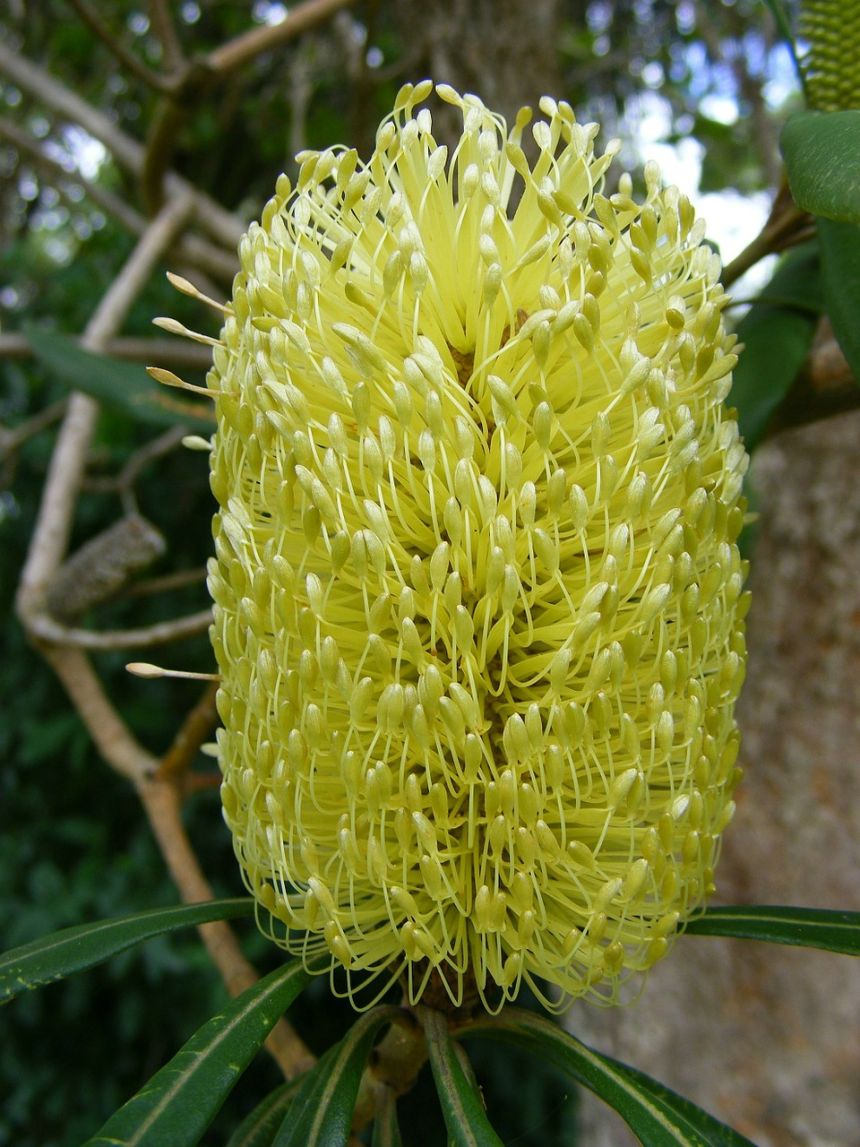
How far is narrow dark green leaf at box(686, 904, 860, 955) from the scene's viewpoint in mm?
780

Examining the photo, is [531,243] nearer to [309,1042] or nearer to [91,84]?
[309,1042]

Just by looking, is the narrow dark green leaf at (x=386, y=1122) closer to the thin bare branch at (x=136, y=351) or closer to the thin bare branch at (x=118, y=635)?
the thin bare branch at (x=118, y=635)

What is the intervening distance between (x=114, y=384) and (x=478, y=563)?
41.3 inches

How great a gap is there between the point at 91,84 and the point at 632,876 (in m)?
3.75

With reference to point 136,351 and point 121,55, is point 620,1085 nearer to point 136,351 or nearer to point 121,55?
point 136,351

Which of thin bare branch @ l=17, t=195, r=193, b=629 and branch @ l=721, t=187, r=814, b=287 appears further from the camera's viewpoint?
thin bare branch @ l=17, t=195, r=193, b=629

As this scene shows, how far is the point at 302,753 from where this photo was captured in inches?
29.5

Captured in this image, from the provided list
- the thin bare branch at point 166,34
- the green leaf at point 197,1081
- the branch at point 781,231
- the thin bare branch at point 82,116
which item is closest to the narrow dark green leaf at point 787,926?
the green leaf at point 197,1081

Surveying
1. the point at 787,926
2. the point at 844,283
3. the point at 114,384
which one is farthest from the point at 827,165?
the point at 114,384

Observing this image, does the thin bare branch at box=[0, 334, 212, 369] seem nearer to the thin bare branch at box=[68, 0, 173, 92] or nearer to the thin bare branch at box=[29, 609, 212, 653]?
the thin bare branch at box=[68, 0, 173, 92]

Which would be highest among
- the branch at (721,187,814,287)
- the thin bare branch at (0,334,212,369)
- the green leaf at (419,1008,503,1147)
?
the thin bare branch at (0,334,212,369)

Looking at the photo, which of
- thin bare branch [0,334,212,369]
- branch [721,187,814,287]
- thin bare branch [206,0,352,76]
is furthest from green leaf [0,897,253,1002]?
thin bare branch [206,0,352,76]

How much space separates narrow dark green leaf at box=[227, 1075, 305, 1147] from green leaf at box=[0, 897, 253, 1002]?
176 millimetres

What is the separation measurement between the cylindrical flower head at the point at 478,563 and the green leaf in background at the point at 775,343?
0.84 ft
